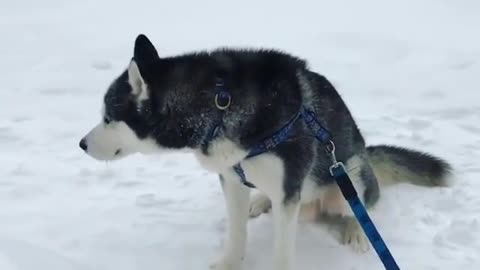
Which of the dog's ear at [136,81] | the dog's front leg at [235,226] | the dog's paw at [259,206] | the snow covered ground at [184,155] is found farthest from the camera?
the dog's paw at [259,206]

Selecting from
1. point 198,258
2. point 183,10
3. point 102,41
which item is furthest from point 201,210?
point 183,10

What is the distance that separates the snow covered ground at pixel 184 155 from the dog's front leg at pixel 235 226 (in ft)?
0.37

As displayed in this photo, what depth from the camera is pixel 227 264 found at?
3344mm

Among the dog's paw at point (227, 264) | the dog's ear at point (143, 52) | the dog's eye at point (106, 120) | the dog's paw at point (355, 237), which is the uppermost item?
the dog's ear at point (143, 52)

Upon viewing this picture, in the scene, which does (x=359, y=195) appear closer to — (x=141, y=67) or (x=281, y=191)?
(x=281, y=191)

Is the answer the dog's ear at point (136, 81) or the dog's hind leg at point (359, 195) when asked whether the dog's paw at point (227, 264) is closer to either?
the dog's hind leg at point (359, 195)

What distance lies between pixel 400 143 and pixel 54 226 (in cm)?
218

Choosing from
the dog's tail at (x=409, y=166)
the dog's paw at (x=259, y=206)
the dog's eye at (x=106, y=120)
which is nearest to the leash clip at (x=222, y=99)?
the dog's eye at (x=106, y=120)

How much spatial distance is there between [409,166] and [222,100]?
142 centimetres

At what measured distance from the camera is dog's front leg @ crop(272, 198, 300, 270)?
3090 millimetres

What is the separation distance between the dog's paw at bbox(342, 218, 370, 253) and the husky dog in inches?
15.6

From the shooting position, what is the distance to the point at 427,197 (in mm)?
3871

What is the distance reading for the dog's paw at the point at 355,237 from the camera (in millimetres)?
3486

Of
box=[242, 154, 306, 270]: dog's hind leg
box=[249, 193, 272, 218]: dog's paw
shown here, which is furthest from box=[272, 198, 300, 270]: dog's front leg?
box=[249, 193, 272, 218]: dog's paw
